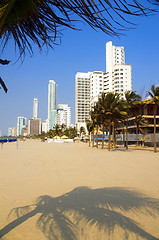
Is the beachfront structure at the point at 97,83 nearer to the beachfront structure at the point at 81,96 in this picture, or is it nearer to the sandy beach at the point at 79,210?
the beachfront structure at the point at 81,96

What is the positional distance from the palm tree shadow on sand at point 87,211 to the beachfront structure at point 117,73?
97.1 metres

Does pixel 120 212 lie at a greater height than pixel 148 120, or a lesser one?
lesser

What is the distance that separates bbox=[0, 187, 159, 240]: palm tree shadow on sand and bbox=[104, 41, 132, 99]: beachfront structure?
319 ft

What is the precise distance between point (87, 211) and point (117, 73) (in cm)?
11179

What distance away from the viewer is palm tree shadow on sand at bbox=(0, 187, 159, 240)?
4051 mm

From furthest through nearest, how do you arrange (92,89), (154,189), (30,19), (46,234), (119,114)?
(92,89) < (119,114) < (154,189) < (46,234) < (30,19)

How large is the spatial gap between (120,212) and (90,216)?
0.87 m

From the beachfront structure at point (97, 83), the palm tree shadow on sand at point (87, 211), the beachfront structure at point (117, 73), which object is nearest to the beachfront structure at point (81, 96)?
the beachfront structure at point (97, 83)

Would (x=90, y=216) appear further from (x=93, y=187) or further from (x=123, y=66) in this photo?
(x=123, y=66)

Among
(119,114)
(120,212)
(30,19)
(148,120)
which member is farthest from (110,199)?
(148,120)

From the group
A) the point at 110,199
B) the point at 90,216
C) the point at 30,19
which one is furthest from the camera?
the point at 110,199

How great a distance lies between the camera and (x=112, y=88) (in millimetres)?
114875

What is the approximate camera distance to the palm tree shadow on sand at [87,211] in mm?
4051

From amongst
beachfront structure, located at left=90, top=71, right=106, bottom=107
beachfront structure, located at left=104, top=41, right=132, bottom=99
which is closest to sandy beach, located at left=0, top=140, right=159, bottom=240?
beachfront structure, located at left=104, top=41, right=132, bottom=99
